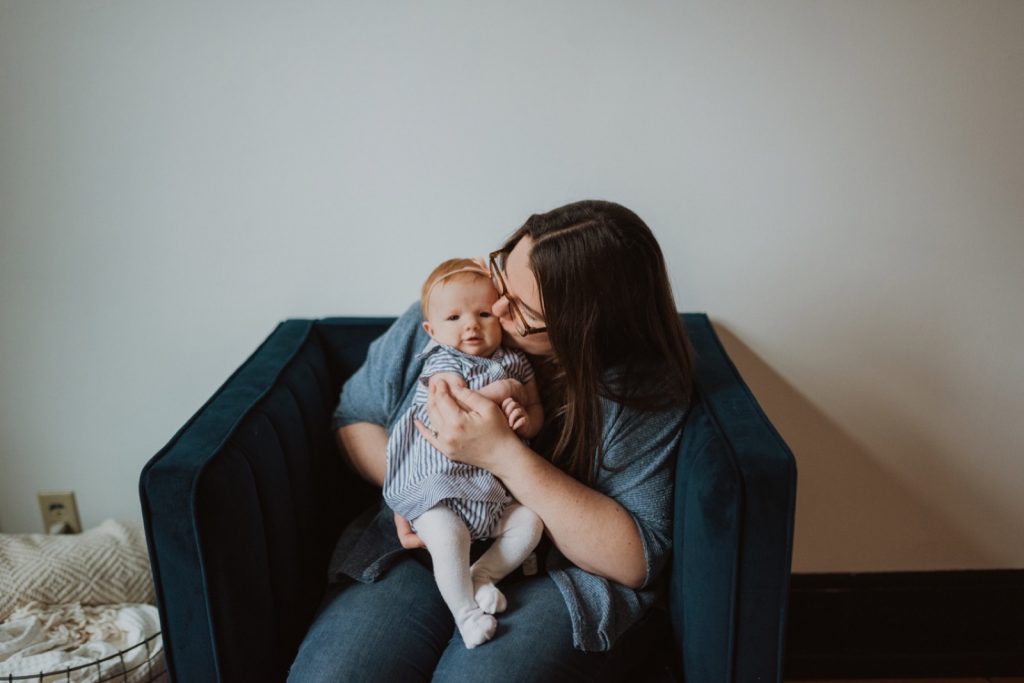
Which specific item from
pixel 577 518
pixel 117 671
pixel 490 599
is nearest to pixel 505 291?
pixel 577 518

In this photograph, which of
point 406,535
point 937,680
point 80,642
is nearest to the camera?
point 406,535

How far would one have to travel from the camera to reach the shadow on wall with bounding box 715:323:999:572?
1.76m

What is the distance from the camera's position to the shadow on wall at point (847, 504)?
176cm

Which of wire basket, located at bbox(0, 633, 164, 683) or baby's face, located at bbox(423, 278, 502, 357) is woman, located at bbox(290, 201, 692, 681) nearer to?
baby's face, located at bbox(423, 278, 502, 357)

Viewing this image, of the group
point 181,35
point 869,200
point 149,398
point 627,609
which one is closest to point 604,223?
point 627,609

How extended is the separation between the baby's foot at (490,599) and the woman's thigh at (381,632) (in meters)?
0.07

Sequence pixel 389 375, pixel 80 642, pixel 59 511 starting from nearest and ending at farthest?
pixel 389 375
pixel 80 642
pixel 59 511

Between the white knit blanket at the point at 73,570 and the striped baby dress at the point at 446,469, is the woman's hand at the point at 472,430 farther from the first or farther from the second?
the white knit blanket at the point at 73,570

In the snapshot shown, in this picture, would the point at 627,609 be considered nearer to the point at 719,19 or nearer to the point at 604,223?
the point at 604,223

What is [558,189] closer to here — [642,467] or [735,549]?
[642,467]

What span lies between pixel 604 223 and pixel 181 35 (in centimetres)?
102

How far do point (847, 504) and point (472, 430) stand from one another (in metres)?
1.09

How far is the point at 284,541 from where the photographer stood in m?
1.27

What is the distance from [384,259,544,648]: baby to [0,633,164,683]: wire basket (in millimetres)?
634
